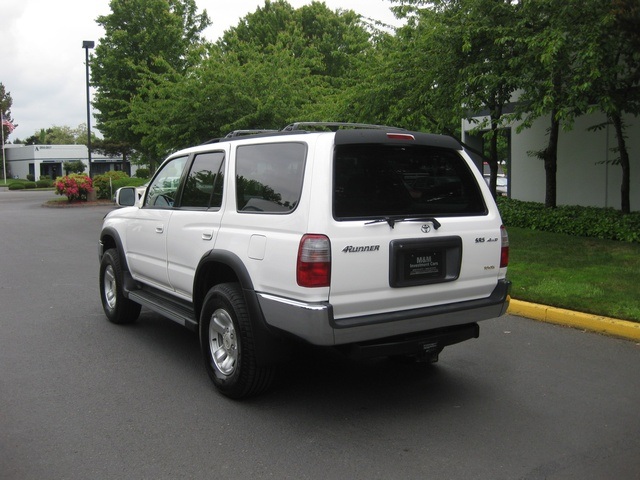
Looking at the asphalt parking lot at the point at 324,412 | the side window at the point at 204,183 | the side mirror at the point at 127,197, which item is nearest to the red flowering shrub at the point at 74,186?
the asphalt parking lot at the point at 324,412

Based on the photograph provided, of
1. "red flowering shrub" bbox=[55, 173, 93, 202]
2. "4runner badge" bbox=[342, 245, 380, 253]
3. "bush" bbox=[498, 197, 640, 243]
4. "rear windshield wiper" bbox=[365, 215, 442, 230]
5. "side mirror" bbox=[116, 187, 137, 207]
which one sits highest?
"red flowering shrub" bbox=[55, 173, 93, 202]

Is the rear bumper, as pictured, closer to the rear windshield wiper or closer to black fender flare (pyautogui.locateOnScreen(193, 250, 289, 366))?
black fender flare (pyautogui.locateOnScreen(193, 250, 289, 366))

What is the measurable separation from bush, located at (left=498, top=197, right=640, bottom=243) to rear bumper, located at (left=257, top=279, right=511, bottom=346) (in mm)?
7847

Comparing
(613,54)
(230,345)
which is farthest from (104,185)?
(230,345)

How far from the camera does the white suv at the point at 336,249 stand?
13.1ft

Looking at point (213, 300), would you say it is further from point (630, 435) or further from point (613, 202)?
point (613, 202)

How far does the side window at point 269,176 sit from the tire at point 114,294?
253cm

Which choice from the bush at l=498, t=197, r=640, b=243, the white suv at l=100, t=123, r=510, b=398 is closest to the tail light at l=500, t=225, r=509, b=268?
the white suv at l=100, t=123, r=510, b=398

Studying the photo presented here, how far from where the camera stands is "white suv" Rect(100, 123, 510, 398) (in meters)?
3.98

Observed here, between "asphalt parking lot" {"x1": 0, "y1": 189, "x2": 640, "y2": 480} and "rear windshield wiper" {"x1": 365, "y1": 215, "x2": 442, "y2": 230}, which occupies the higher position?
"rear windshield wiper" {"x1": 365, "y1": 215, "x2": 442, "y2": 230}

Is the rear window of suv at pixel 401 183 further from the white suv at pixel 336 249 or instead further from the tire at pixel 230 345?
the tire at pixel 230 345

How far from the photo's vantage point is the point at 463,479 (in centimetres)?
345

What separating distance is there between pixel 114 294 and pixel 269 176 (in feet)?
10.7

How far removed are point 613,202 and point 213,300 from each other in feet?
41.5
